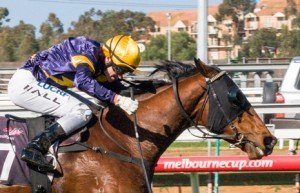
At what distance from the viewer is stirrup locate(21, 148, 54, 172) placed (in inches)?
219

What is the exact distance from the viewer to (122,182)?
5.61 metres

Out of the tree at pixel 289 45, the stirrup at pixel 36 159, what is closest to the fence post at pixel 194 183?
the stirrup at pixel 36 159

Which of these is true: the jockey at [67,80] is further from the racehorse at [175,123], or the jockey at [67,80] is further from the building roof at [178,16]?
the building roof at [178,16]

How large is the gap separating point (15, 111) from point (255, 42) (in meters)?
49.0

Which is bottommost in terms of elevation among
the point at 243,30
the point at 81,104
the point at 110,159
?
the point at 243,30

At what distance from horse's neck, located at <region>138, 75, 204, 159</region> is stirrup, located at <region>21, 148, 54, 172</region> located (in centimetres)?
77

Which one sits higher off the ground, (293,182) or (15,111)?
(15,111)

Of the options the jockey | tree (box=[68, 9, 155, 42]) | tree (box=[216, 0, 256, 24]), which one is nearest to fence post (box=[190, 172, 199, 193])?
the jockey

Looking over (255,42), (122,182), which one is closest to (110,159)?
(122,182)

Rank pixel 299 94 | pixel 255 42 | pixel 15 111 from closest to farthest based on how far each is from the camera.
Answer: pixel 15 111, pixel 299 94, pixel 255 42

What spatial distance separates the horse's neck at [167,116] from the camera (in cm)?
588

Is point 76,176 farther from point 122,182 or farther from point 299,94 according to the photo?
point 299,94

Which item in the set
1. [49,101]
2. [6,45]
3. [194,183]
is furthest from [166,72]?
[6,45]

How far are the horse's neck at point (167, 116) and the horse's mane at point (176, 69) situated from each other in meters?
0.14
